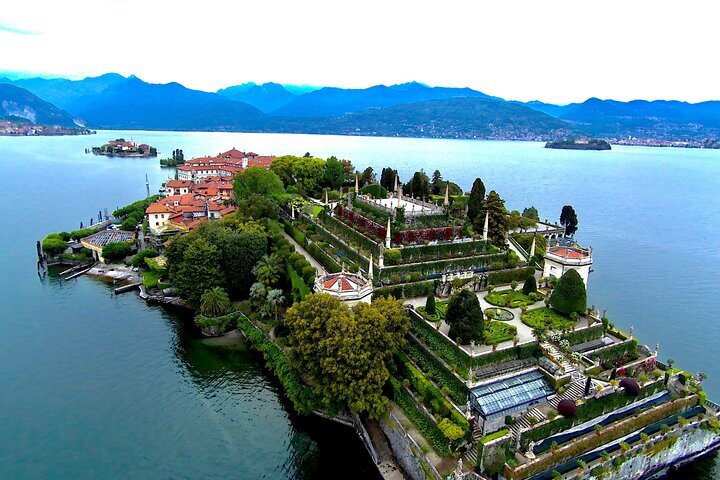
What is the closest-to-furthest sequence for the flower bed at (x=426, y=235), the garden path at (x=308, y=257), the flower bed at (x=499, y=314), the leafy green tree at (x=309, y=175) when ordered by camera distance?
the flower bed at (x=499, y=314), the flower bed at (x=426, y=235), the garden path at (x=308, y=257), the leafy green tree at (x=309, y=175)

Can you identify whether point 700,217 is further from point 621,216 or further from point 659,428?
point 659,428

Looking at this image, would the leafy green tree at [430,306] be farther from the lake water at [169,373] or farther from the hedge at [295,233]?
the hedge at [295,233]

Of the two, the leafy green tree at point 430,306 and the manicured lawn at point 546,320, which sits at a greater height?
the leafy green tree at point 430,306

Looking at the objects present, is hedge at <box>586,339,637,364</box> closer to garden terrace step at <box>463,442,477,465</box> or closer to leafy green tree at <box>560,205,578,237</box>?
garden terrace step at <box>463,442,477,465</box>

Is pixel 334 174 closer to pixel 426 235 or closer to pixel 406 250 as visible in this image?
pixel 426 235

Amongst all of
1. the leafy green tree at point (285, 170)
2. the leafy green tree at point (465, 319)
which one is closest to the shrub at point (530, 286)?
the leafy green tree at point (465, 319)

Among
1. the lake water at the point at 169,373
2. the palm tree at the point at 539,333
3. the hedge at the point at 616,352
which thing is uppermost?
the palm tree at the point at 539,333

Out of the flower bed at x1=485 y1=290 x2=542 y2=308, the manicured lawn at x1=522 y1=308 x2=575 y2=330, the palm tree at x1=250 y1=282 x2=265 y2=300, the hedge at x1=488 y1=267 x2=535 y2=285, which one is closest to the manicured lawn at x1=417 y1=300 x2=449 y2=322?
the flower bed at x1=485 y1=290 x2=542 y2=308
